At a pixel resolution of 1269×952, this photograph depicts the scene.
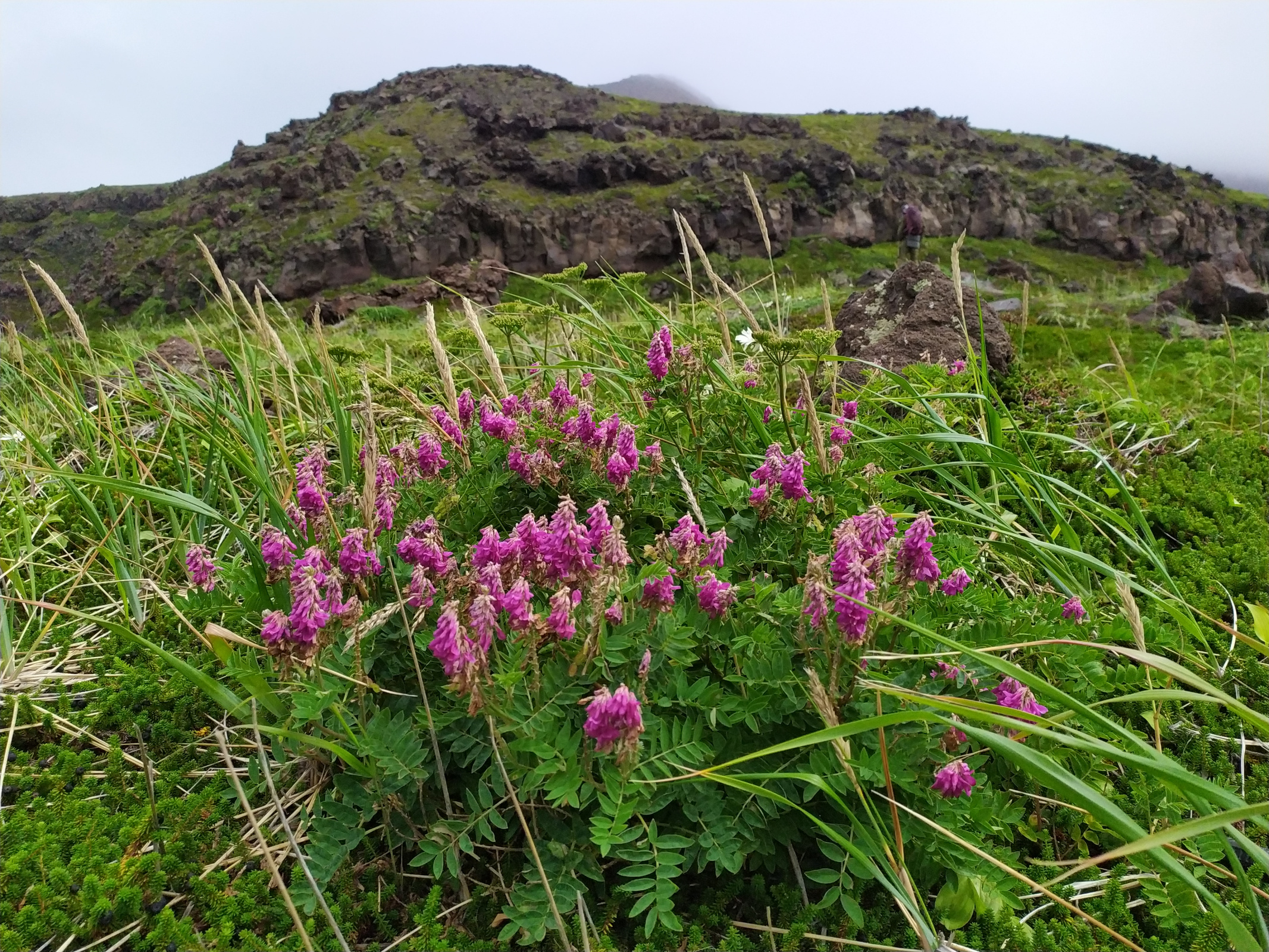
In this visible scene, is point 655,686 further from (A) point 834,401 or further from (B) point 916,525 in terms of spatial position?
(A) point 834,401

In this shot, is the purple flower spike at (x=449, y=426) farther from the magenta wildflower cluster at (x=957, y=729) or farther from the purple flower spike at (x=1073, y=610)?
the purple flower spike at (x=1073, y=610)

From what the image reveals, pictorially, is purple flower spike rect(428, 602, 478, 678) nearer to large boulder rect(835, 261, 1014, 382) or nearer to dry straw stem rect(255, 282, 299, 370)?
dry straw stem rect(255, 282, 299, 370)

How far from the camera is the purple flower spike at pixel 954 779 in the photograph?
2.01m

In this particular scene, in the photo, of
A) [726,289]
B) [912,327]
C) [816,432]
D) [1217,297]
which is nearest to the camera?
[816,432]

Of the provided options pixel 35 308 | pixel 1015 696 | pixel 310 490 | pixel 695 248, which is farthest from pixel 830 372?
pixel 35 308

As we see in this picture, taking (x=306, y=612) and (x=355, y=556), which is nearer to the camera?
(x=306, y=612)

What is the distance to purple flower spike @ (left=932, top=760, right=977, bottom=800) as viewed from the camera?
201cm

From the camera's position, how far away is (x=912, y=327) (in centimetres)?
684

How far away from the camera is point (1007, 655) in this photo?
2.41 meters

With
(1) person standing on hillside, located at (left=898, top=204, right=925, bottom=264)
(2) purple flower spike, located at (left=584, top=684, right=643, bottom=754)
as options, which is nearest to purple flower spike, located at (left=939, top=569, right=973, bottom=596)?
(2) purple flower spike, located at (left=584, top=684, right=643, bottom=754)

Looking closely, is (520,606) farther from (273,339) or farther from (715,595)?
(273,339)

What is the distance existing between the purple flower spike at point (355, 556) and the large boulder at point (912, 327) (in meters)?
5.00

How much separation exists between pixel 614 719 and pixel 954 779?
3.35ft

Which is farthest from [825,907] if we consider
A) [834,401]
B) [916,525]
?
[834,401]
